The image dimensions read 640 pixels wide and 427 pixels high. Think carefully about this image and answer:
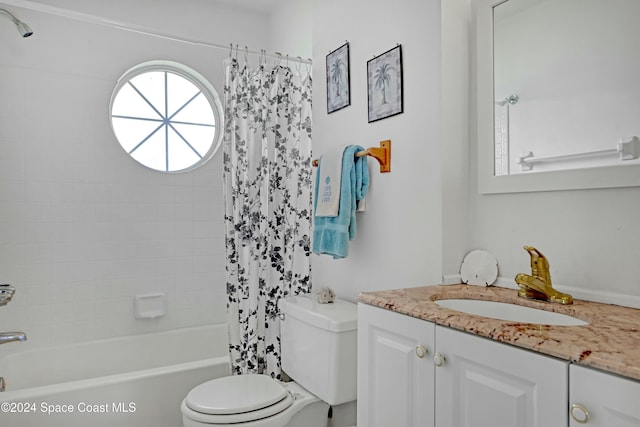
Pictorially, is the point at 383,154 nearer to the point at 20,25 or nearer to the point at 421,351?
the point at 421,351

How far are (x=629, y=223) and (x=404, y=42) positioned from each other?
1.10m

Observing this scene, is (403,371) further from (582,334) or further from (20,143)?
(20,143)

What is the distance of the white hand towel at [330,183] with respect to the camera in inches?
80.1

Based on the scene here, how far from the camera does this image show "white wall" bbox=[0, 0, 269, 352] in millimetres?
2555

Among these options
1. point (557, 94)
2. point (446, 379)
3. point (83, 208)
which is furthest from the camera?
point (83, 208)

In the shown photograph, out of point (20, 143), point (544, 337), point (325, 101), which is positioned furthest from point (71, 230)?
point (544, 337)

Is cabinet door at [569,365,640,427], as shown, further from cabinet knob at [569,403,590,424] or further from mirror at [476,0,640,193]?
mirror at [476,0,640,193]

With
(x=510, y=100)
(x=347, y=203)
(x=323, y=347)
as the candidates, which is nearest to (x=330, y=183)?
(x=347, y=203)

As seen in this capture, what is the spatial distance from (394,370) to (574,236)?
0.71 m

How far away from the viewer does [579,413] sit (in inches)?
32.4

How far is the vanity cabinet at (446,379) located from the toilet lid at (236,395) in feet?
1.77

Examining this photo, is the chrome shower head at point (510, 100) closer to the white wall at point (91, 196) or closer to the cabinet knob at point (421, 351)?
the cabinet knob at point (421, 351)

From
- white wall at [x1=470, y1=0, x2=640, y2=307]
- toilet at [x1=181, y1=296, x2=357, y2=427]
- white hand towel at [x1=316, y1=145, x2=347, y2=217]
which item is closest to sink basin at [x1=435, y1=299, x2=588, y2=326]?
white wall at [x1=470, y1=0, x2=640, y2=307]

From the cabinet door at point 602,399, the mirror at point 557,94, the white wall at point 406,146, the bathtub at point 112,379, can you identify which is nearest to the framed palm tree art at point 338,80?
the white wall at point 406,146
